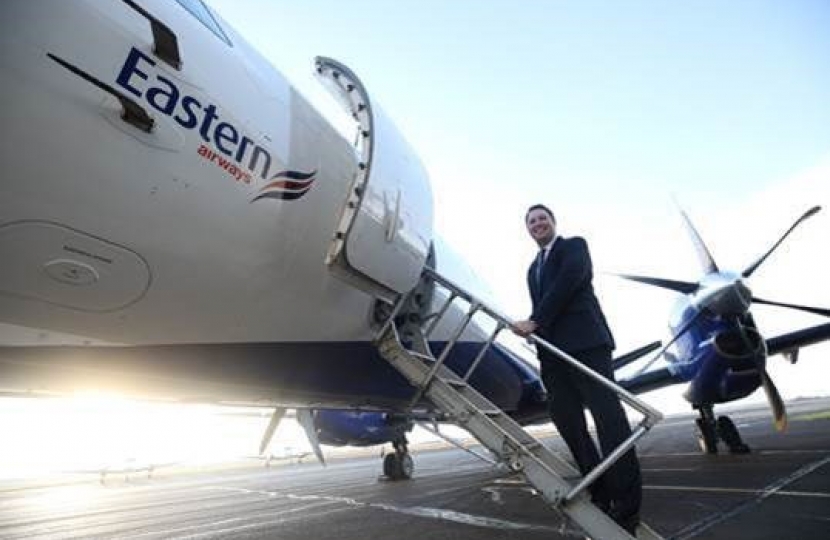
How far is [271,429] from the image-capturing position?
33.4 ft

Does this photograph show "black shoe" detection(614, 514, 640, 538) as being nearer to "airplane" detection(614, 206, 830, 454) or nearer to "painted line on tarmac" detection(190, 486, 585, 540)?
"painted line on tarmac" detection(190, 486, 585, 540)

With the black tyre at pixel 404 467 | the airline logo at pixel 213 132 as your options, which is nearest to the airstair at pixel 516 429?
the airline logo at pixel 213 132

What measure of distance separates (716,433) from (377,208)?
1099cm

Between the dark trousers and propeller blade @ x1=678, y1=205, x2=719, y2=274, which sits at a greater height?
propeller blade @ x1=678, y1=205, x2=719, y2=274

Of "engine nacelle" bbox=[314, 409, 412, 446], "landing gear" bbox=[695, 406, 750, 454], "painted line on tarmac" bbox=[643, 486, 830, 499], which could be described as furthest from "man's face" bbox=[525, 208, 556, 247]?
"landing gear" bbox=[695, 406, 750, 454]

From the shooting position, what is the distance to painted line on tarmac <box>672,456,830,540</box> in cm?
437

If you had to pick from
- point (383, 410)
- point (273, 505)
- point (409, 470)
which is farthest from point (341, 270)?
point (409, 470)

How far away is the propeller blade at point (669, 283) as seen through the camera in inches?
394

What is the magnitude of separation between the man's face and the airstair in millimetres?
832

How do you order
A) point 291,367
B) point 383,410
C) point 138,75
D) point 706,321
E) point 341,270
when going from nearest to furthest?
point 138,75
point 341,270
point 291,367
point 383,410
point 706,321

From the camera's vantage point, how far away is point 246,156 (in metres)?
3.25

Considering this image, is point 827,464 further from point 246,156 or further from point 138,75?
point 138,75

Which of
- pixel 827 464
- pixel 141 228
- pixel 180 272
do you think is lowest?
pixel 180 272

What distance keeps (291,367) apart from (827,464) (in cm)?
825
